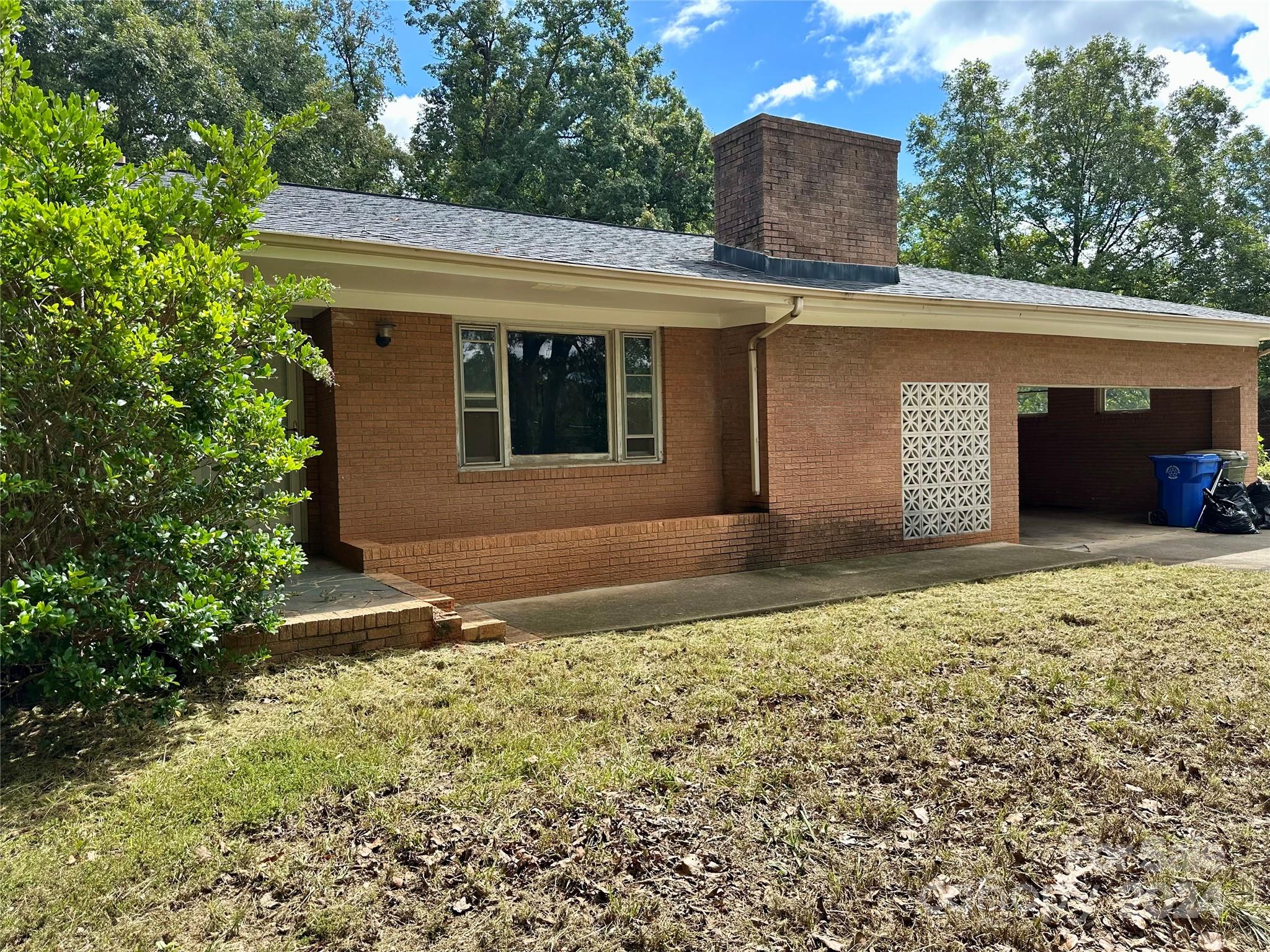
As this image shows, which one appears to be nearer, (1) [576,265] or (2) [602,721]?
(2) [602,721]

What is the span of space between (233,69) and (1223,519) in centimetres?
2415

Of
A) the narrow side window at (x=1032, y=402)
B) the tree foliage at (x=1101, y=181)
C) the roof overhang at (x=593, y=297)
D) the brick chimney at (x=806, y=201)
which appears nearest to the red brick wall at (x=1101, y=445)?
the narrow side window at (x=1032, y=402)

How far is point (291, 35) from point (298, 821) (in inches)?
1066

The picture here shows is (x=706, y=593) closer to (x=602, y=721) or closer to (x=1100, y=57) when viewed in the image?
(x=602, y=721)

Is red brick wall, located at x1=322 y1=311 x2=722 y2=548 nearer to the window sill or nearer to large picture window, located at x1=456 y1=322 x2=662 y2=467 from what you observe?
the window sill

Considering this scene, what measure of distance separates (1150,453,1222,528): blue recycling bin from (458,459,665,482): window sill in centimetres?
876

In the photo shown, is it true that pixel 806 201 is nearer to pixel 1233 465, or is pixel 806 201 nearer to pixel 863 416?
pixel 863 416

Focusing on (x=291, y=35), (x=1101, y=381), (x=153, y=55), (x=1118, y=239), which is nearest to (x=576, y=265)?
(x=1101, y=381)

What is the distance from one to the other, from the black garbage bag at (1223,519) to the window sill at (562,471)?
27.8ft

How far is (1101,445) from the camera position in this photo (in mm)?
16062

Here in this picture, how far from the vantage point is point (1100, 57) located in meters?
30.0

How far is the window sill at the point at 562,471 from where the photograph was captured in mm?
8375

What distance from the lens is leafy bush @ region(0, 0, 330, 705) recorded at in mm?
4012

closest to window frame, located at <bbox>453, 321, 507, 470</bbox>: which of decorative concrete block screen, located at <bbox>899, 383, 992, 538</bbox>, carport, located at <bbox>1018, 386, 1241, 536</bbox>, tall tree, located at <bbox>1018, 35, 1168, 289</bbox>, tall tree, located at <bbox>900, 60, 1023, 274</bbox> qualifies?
decorative concrete block screen, located at <bbox>899, 383, 992, 538</bbox>
